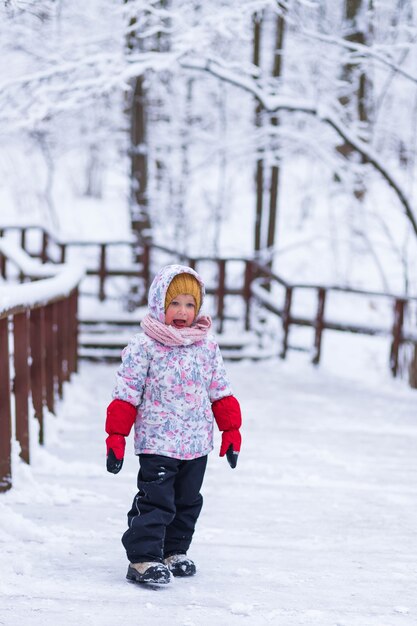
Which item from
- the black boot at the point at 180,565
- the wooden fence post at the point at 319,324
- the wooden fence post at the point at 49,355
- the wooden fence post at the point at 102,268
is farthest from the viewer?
the wooden fence post at the point at 102,268

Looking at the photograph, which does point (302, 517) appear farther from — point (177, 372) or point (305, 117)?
point (305, 117)

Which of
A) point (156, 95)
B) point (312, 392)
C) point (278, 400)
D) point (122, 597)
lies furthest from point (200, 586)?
point (156, 95)

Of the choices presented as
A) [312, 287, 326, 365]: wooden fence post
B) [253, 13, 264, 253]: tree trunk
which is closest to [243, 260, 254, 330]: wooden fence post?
[312, 287, 326, 365]: wooden fence post

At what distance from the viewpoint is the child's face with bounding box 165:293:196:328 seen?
3496 mm

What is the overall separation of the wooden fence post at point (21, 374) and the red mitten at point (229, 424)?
165cm

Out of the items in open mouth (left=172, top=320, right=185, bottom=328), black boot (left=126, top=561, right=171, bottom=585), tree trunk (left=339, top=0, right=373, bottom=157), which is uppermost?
tree trunk (left=339, top=0, right=373, bottom=157)

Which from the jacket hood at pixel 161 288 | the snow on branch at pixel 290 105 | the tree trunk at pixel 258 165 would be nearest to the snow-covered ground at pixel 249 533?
the jacket hood at pixel 161 288

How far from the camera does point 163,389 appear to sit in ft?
11.5

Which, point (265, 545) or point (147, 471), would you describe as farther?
point (265, 545)

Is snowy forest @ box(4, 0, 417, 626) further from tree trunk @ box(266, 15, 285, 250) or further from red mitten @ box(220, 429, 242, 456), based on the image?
red mitten @ box(220, 429, 242, 456)

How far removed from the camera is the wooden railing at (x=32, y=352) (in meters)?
4.46

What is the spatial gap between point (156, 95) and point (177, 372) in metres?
15.7

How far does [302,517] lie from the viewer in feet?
14.9

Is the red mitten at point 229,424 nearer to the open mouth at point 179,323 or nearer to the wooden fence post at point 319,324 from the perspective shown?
the open mouth at point 179,323
